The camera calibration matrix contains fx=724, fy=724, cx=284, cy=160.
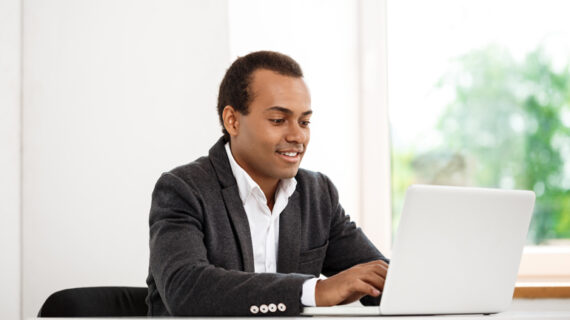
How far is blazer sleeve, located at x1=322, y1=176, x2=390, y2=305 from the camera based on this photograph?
2.03m

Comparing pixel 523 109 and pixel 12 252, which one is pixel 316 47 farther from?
pixel 12 252

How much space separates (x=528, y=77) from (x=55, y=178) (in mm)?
1921

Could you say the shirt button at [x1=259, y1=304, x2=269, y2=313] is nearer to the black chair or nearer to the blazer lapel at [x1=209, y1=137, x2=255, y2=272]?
the blazer lapel at [x1=209, y1=137, x2=255, y2=272]

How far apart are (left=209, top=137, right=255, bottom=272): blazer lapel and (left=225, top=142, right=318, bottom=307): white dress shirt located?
4 cm

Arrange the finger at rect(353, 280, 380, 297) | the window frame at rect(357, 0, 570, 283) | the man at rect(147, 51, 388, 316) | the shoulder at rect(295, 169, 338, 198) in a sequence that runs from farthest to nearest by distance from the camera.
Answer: the window frame at rect(357, 0, 570, 283) < the shoulder at rect(295, 169, 338, 198) < the man at rect(147, 51, 388, 316) < the finger at rect(353, 280, 380, 297)

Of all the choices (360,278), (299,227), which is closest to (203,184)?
(299,227)

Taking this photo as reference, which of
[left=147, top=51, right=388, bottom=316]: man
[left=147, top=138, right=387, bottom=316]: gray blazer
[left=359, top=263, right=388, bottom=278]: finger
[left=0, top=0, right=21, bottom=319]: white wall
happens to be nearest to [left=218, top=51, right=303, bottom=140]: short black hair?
[left=147, top=51, right=388, bottom=316]: man

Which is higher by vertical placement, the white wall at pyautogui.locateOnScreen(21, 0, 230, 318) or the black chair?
the white wall at pyautogui.locateOnScreen(21, 0, 230, 318)

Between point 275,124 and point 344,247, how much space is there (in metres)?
0.42

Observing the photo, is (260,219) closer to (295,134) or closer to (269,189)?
(269,189)

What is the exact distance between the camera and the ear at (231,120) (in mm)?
1945

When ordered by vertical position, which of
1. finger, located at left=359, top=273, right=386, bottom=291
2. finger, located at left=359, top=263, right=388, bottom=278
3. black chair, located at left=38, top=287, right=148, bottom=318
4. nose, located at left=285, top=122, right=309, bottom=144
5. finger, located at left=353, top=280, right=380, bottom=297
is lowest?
black chair, located at left=38, top=287, right=148, bottom=318

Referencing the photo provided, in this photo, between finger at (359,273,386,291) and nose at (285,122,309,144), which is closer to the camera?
Result: finger at (359,273,386,291)

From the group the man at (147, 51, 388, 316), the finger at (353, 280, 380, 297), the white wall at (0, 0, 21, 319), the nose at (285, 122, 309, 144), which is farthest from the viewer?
the white wall at (0, 0, 21, 319)
